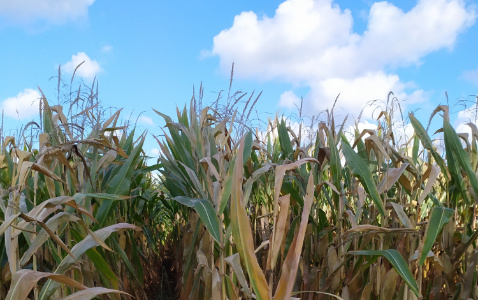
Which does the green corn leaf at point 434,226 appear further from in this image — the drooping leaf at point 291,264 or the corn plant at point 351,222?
the drooping leaf at point 291,264

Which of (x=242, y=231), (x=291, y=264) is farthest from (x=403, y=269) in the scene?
(x=242, y=231)

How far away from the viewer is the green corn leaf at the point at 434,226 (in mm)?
1203

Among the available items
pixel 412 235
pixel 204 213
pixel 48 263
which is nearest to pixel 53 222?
pixel 204 213

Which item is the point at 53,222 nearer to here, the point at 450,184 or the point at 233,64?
the point at 233,64

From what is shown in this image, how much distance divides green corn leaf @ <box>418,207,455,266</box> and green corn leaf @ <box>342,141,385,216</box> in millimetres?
176

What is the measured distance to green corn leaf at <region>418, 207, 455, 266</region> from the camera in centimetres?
120

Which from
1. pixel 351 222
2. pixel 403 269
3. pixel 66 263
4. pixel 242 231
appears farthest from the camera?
pixel 351 222

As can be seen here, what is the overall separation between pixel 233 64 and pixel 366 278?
95 centimetres

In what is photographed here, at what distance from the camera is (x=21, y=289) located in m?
0.87

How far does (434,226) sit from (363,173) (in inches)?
12.3

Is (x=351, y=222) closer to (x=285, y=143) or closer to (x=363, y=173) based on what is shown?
(x=363, y=173)

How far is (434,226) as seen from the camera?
1.27 m

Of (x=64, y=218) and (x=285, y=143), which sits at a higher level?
(x=285, y=143)

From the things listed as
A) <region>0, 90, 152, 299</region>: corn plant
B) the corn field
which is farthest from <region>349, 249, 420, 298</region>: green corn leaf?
Answer: <region>0, 90, 152, 299</region>: corn plant
